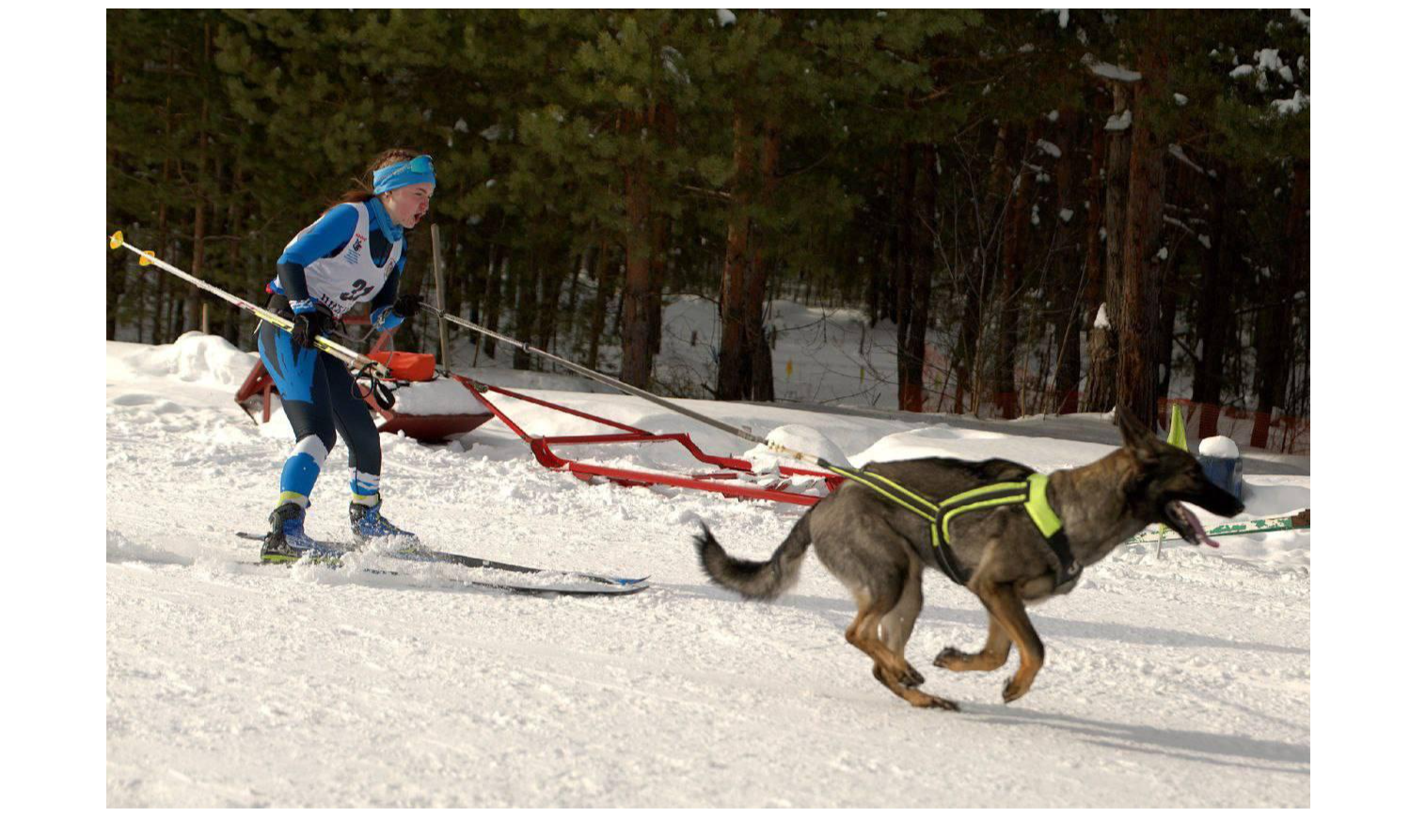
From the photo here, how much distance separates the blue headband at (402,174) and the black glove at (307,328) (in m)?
0.68

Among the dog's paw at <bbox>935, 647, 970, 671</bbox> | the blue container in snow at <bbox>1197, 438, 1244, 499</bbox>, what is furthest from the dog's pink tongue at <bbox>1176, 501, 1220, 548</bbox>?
the blue container in snow at <bbox>1197, 438, 1244, 499</bbox>

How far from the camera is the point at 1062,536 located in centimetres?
379

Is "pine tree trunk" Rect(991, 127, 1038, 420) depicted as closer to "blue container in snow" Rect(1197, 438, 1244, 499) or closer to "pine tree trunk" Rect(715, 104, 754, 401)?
"pine tree trunk" Rect(715, 104, 754, 401)

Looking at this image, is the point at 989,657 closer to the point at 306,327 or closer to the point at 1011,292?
the point at 306,327

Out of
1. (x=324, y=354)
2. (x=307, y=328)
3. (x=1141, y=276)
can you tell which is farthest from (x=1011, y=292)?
(x=307, y=328)

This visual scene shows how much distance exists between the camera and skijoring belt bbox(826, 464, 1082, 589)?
379 cm

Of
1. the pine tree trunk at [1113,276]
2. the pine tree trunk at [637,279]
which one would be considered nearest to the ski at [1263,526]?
the pine tree trunk at [1113,276]

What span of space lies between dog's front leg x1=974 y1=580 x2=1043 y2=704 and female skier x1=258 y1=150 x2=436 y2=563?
10.8 ft

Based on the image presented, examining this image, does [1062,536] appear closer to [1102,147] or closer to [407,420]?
[407,420]

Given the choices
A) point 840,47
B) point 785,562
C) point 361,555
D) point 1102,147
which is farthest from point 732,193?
point 785,562

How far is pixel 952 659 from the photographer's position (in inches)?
160

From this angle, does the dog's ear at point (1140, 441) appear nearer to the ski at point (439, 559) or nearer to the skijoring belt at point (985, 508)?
the skijoring belt at point (985, 508)

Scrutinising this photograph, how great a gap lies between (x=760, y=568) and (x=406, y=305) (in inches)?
124

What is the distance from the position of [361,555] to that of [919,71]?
11016mm
